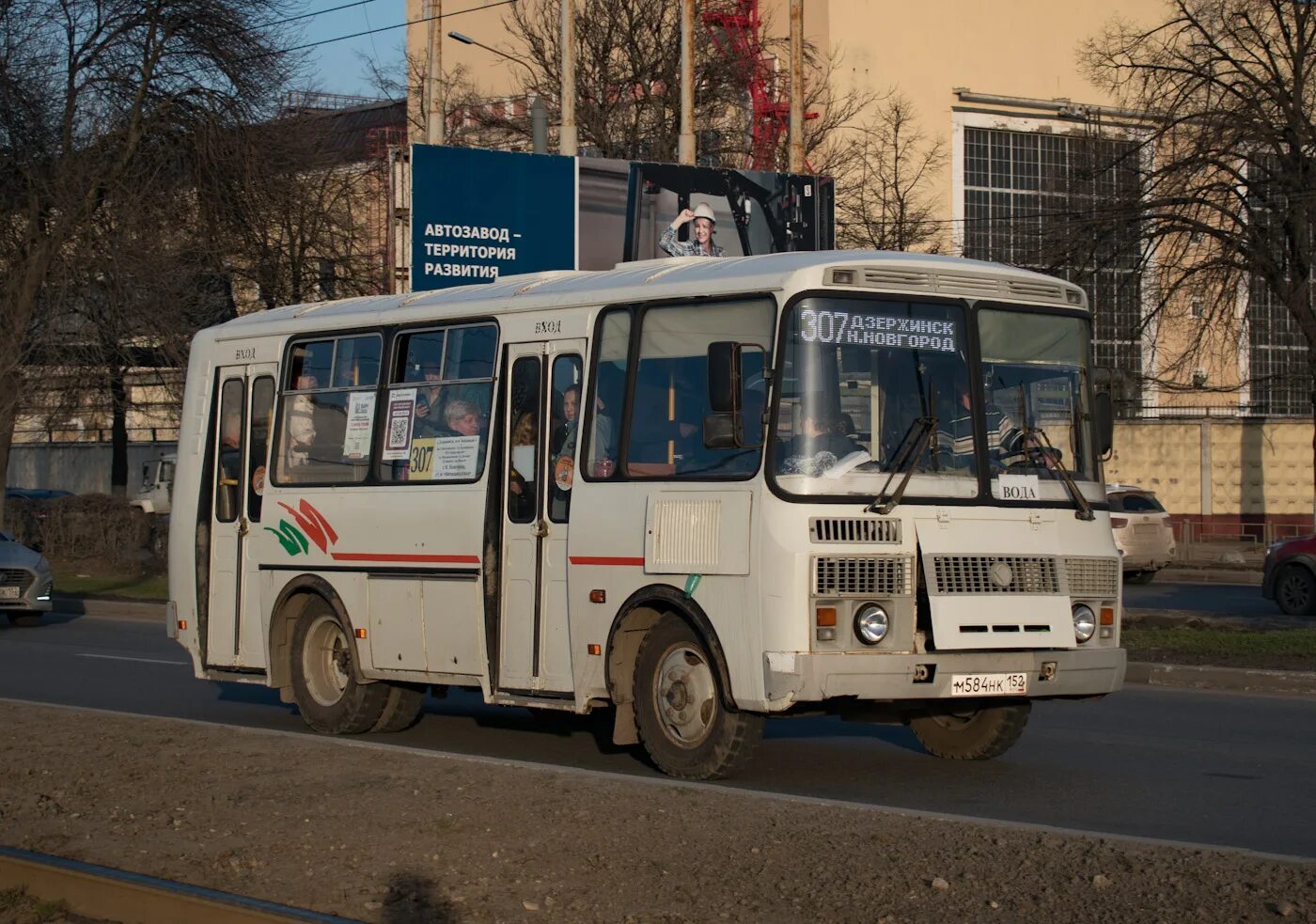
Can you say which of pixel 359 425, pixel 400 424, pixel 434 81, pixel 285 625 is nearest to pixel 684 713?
pixel 400 424

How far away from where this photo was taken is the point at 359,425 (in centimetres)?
1263

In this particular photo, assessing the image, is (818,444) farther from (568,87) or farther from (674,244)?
(568,87)

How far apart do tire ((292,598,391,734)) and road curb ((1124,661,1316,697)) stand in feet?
20.9

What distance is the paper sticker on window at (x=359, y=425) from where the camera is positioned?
12.5 meters

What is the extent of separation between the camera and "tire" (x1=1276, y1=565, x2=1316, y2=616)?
23.3 metres

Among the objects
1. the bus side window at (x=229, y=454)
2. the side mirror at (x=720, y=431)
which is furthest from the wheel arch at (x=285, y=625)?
A: the side mirror at (x=720, y=431)

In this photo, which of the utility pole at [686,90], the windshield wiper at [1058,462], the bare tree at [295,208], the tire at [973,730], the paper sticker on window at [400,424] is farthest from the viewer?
the bare tree at [295,208]

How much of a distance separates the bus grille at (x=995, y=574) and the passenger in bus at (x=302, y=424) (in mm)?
5379

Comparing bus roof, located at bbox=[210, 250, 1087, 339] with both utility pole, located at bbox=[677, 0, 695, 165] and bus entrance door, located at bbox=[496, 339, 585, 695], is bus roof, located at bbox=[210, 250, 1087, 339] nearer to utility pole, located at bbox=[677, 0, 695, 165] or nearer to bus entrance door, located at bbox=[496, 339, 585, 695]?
bus entrance door, located at bbox=[496, 339, 585, 695]

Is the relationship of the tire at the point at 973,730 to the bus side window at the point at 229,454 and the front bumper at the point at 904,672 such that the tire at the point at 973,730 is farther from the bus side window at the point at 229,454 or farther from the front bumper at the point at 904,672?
the bus side window at the point at 229,454

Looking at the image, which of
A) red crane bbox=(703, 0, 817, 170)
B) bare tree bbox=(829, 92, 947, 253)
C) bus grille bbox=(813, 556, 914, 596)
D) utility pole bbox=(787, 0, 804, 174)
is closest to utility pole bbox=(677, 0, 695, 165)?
utility pole bbox=(787, 0, 804, 174)

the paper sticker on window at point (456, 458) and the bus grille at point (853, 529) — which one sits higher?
the paper sticker on window at point (456, 458)

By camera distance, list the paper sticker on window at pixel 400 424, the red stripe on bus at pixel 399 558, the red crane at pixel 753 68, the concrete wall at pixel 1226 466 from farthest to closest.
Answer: the concrete wall at pixel 1226 466 < the red crane at pixel 753 68 < the paper sticker on window at pixel 400 424 < the red stripe on bus at pixel 399 558

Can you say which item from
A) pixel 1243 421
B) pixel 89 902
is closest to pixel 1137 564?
pixel 1243 421
